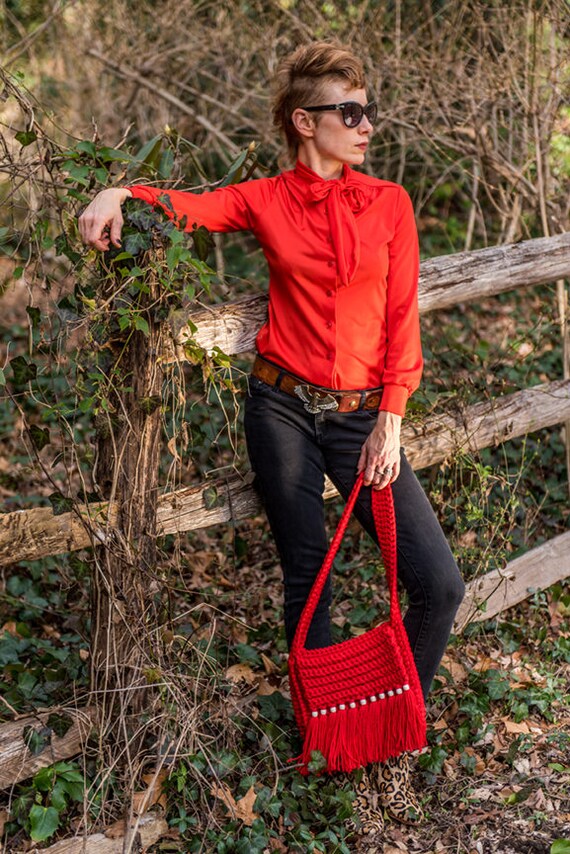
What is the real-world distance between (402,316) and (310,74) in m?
0.87

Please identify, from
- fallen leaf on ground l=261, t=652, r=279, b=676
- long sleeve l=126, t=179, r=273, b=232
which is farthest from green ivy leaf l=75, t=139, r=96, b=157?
fallen leaf on ground l=261, t=652, r=279, b=676

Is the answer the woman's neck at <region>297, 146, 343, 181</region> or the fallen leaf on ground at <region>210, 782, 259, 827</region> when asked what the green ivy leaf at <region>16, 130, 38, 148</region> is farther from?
the fallen leaf on ground at <region>210, 782, 259, 827</region>

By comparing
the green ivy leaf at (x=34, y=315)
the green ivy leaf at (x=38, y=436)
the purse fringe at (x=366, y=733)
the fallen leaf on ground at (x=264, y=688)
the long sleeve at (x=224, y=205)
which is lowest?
the fallen leaf on ground at (x=264, y=688)

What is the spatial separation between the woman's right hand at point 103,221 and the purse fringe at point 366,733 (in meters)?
1.71

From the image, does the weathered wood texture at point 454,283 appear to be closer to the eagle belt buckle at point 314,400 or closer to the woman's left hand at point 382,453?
the eagle belt buckle at point 314,400

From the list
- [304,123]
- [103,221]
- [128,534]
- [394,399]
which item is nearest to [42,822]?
[128,534]

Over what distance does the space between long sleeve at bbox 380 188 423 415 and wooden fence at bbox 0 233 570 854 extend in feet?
1.67

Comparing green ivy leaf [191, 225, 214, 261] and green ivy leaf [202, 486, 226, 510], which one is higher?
green ivy leaf [191, 225, 214, 261]

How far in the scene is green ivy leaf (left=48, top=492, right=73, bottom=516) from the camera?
301cm

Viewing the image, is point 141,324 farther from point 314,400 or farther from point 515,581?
point 515,581

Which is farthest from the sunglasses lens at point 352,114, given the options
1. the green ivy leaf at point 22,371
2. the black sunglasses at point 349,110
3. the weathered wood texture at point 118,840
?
the weathered wood texture at point 118,840

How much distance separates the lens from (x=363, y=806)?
3281mm

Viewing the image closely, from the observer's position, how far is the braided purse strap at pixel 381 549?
3160 millimetres

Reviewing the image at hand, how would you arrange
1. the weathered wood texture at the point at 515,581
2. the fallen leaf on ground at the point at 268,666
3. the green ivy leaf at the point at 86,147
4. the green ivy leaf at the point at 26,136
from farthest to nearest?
the weathered wood texture at the point at 515,581, the fallen leaf on ground at the point at 268,666, the green ivy leaf at the point at 86,147, the green ivy leaf at the point at 26,136
